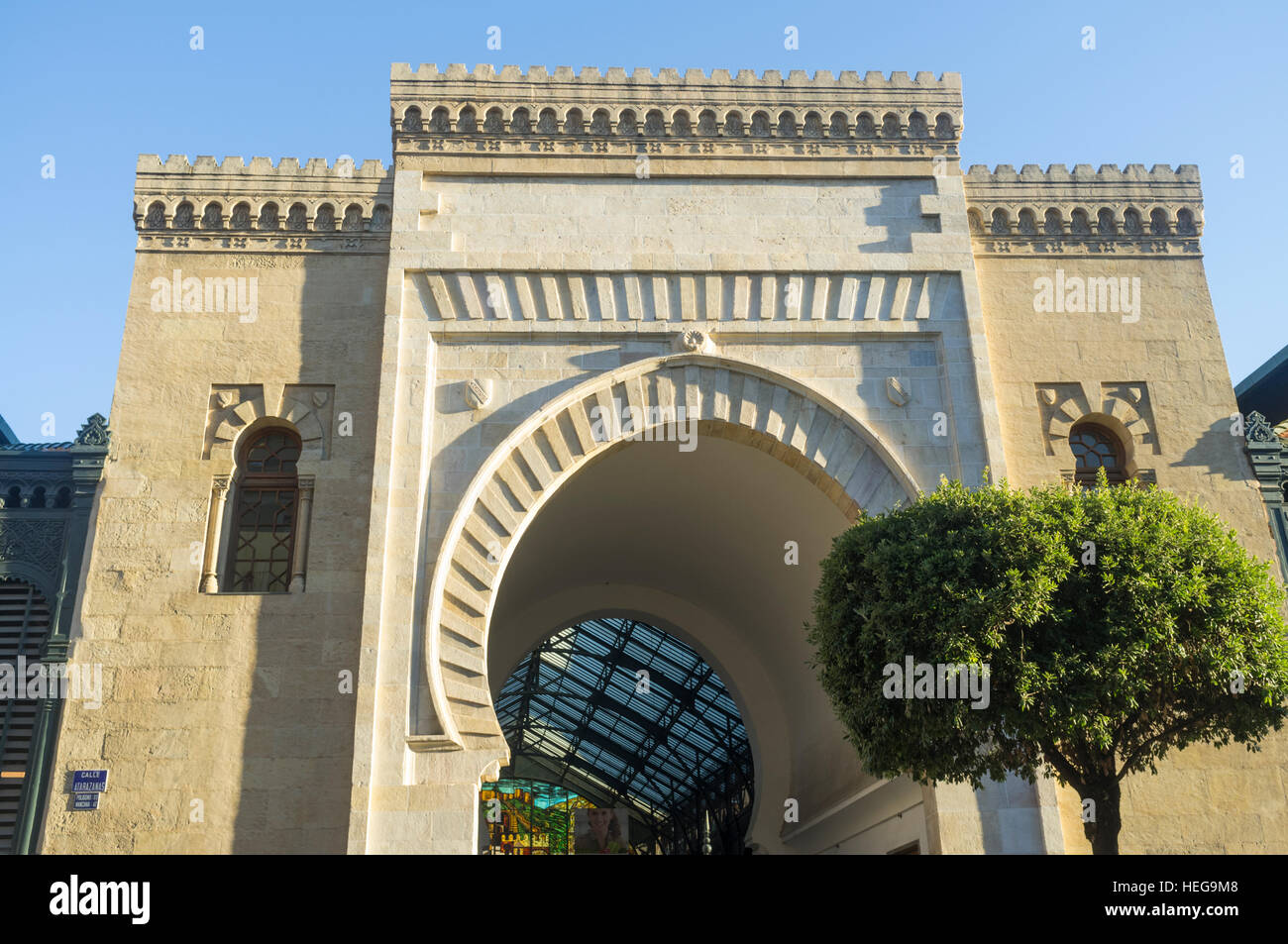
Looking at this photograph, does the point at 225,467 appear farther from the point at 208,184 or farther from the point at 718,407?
the point at 718,407

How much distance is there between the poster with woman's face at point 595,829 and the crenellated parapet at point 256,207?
16.8 m

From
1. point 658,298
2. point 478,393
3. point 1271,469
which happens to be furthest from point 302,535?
point 1271,469

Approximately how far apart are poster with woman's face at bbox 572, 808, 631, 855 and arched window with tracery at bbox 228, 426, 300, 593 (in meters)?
15.2

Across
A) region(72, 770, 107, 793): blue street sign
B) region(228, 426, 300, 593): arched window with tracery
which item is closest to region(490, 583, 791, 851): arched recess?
region(228, 426, 300, 593): arched window with tracery

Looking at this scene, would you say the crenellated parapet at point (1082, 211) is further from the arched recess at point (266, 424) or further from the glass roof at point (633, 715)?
the glass roof at point (633, 715)

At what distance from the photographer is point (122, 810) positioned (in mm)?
11156

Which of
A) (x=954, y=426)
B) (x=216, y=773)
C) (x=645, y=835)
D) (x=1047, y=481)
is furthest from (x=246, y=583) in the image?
(x=645, y=835)

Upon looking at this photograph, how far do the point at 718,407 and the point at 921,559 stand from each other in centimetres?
420

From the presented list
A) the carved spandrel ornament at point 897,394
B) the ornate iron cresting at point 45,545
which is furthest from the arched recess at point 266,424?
the carved spandrel ornament at point 897,394

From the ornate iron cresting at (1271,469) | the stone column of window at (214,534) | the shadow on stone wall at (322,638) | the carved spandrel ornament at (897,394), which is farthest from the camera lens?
the ornate iron cresting at (1271,469)

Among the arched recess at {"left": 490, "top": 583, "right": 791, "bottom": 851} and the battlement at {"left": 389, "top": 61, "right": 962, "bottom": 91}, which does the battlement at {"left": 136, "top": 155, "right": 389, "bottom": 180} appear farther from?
the arched recess at {"left": 490, "top": 583, "right": 791, "bottom": 851}

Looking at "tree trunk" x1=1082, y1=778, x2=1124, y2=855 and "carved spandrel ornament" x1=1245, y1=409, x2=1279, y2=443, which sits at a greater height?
"carved spandrel ornament" x1=1245, y1=409, x2=1279, y2=443

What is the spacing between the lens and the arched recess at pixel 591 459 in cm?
1146

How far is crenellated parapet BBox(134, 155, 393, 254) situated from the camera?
13.6 meters
